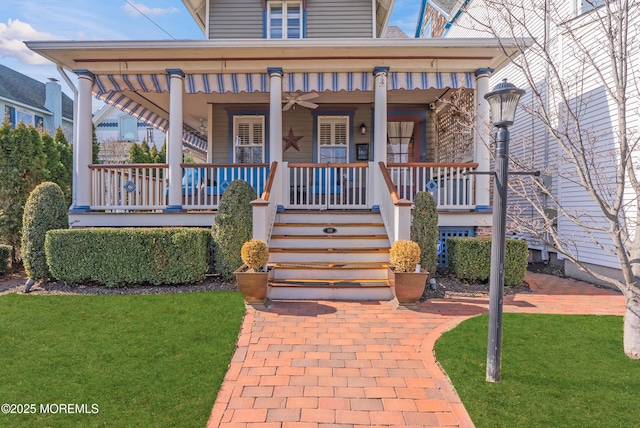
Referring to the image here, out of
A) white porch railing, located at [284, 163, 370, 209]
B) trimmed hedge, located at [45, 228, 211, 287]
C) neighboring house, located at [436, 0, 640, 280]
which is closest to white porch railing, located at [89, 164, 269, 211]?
white porch railing, located at [284, 163, 370, 209]

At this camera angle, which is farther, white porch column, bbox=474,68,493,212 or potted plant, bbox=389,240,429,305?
white porch column, bbox=474,68,493,212

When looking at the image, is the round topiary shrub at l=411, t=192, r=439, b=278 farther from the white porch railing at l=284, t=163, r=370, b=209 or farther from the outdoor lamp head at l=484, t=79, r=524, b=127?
the outdoor lamp head at l=484, t=79, r=524, b=127

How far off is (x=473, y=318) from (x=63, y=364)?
4575mm

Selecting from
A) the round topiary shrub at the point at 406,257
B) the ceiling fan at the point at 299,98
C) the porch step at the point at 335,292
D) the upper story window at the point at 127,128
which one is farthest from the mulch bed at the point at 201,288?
the upper story window at the point at 127,128

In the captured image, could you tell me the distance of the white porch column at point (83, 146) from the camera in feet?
22.9

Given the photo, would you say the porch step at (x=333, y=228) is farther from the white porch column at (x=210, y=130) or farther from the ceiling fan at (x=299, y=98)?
the white porch column at (x=210, y=130)

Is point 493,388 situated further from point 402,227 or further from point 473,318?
point 402,227

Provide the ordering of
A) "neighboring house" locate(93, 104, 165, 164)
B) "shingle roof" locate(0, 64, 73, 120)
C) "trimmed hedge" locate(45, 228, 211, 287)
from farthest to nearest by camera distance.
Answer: "neighboring house" locate(93, 104, 165, 164) < "shingle roof" locate(0, 64, 73, 120) < "trimmed hedge" locate(45, 228, 211, 287)

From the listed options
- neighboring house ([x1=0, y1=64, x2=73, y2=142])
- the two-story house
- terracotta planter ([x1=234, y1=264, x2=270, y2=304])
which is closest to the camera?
terracotta planter ([x1=234, y1=264, x2=270, y2=304])

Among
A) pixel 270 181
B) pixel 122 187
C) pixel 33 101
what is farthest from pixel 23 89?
pixel 270 181

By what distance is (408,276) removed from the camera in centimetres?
479

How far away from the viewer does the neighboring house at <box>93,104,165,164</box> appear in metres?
24.2

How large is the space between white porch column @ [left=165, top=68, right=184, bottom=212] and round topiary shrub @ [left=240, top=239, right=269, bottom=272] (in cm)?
283

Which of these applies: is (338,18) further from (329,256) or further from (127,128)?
(127,128)
